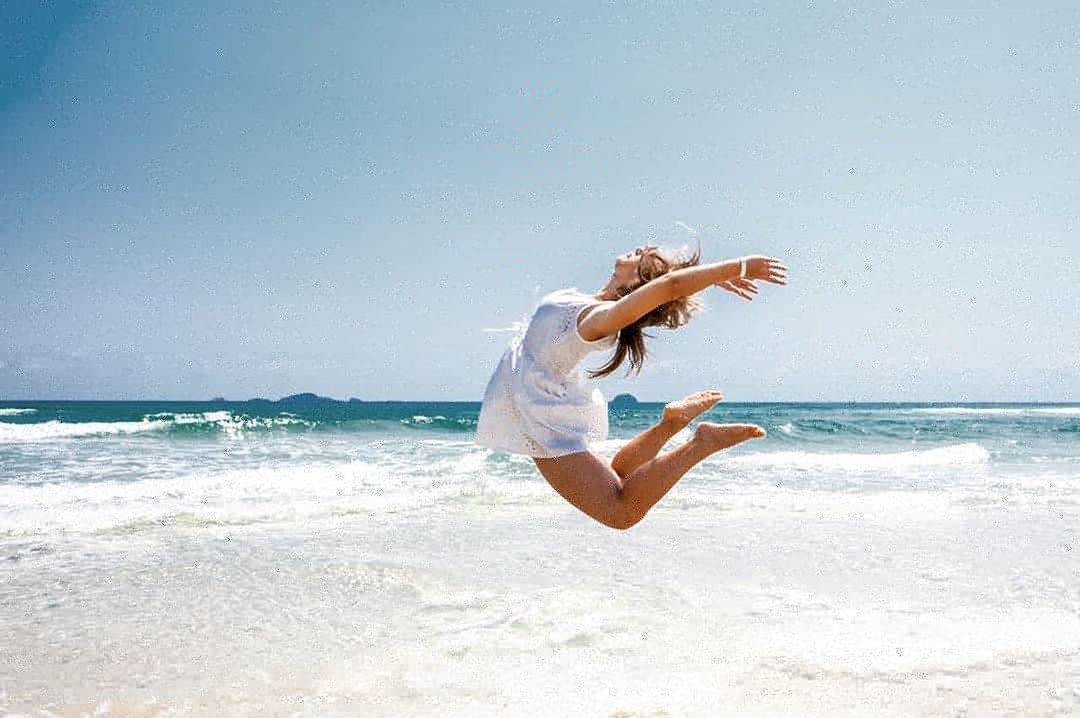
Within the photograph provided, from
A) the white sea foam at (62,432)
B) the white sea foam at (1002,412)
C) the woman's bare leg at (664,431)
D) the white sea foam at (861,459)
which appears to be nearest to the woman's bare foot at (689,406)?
the woman's bare leg at (664,431)

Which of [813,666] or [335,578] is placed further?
[335,578]

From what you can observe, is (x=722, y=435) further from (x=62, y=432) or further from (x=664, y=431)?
(x=62, y=432)

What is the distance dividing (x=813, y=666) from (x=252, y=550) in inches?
210

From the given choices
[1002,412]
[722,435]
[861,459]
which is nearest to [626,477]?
[722,435]

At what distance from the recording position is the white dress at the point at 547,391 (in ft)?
13.6

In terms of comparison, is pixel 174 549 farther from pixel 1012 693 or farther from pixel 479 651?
pixel 1012 693

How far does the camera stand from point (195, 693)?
454 centimetres

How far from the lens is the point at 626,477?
167 inches

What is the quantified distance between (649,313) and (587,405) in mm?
585

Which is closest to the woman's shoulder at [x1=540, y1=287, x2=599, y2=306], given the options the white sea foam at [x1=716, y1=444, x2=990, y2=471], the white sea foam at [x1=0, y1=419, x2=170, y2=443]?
the white sea foam at [x1=716, y1=444, x2=990, y2=471]

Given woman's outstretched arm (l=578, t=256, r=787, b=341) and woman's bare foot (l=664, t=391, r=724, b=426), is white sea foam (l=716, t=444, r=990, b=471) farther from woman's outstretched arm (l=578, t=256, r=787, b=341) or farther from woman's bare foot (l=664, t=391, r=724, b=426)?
woman's outstretched arm (l=578, t=256, r=787, b=341)

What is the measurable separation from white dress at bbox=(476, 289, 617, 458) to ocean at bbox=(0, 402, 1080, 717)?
1331 millimetres

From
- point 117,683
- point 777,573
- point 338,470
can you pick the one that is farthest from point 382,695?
point 338,470

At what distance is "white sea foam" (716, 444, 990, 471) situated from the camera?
59.2 feet
